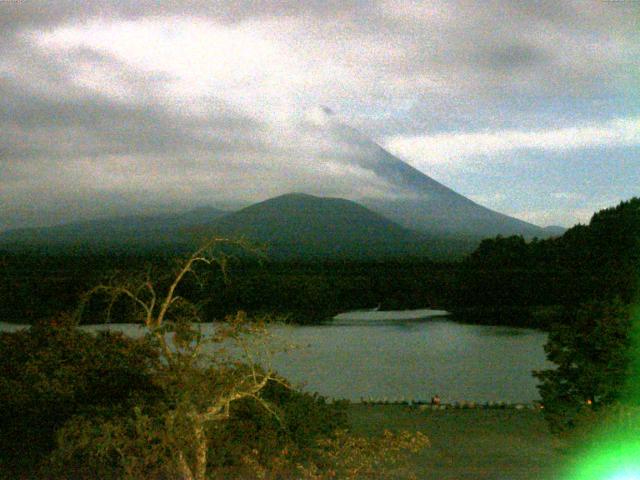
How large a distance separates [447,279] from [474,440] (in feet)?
71.4

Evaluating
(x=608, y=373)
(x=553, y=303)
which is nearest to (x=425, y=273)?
(x=553, y=303)

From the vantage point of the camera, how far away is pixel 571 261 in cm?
2972

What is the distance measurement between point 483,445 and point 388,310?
20.0m

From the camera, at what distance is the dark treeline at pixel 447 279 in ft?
79.0

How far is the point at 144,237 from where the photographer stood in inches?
1873

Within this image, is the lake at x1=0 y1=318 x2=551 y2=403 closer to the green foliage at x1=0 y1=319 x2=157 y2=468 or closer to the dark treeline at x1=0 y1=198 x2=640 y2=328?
the dark treeline at x1=0 y1=198 x2=640 y2=328

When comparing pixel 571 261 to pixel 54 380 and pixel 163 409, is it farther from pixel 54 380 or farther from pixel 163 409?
pixel 163 409

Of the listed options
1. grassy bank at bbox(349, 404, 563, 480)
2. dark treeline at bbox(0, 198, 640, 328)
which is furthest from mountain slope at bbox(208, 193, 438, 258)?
grassy bank at bbox(349, 404, 563, 480)

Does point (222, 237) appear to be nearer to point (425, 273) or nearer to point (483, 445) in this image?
point (483, 445)

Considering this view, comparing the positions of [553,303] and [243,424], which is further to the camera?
[553,303]

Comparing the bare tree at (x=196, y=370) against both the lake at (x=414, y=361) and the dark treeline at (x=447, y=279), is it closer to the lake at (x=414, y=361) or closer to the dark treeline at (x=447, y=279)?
the lake at (x=414, y=361)

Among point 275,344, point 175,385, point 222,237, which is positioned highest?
point 222,237

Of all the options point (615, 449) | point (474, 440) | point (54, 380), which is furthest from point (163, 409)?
point (474, 440)

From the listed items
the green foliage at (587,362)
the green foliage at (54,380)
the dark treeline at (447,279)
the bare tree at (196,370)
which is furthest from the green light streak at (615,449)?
the dark treeline at (447,279)
